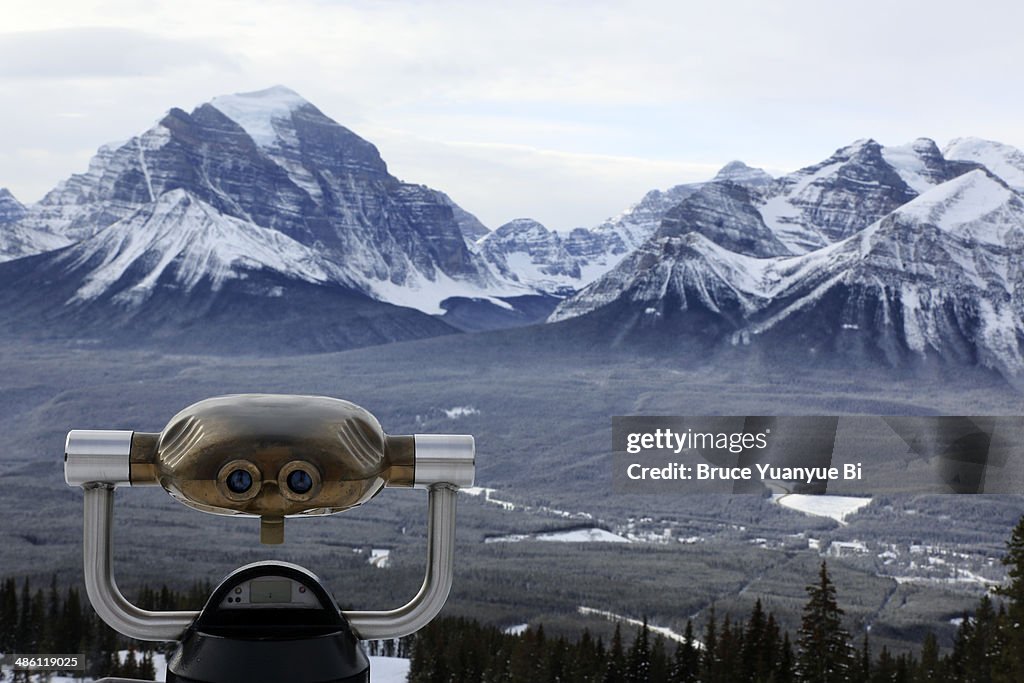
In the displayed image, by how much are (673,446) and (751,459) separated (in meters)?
25.8

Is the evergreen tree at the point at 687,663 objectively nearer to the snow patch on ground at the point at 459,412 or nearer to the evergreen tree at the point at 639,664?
the evergreen tree at the point at 639,664

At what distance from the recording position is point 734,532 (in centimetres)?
11969

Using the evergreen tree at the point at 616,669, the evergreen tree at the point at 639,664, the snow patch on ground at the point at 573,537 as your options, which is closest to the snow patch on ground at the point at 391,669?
the evergreen tree at the point at 616,669

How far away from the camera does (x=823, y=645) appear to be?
99.6 ft

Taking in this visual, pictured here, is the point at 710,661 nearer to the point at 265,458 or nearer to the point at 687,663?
the point at 687,663

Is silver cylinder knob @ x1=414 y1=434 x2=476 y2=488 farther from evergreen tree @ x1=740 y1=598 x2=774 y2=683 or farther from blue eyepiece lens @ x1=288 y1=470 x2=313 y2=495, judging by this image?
evergreen tree @ x1=740 y1=598 x2=774 y2=683

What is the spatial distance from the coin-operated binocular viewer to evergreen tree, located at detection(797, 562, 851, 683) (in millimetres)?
23914

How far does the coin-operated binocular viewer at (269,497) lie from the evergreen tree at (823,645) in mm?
23914

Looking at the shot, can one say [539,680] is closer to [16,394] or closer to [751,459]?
[751,459]

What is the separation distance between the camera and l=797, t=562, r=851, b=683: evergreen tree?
2684 centimetres

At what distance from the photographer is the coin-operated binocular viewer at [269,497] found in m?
1.20

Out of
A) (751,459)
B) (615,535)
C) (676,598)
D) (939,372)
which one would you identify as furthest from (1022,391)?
(676,598)

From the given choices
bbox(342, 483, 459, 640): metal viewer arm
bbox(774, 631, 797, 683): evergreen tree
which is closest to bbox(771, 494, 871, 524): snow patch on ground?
bbox(774, 631, 797, 683): evergreen tree

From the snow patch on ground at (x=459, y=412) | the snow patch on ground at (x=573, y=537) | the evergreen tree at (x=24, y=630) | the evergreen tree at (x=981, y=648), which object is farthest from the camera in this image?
the snow patch on ground at (x=459, y=412)
